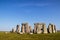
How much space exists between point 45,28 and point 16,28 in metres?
25.6

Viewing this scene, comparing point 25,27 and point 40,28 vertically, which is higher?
Answer: point 25,27

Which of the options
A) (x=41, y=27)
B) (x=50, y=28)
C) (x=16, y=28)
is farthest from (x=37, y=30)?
(x=16, y=28)

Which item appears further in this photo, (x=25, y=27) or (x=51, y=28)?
(x=25, y=27)

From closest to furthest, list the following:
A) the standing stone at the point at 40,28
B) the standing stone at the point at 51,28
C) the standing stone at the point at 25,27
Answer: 1. the standing stone at the point at 40,28
2. the standing stone at the point at 51,28
3. the standing stone at the point at 25,27

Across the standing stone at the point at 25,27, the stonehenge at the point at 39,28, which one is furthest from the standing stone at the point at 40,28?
the standing stone at the point at 25,27

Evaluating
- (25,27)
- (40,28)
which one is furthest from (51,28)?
(25,27)

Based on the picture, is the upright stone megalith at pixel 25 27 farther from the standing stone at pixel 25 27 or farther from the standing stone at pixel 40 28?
the standing stone at pixel 40 28

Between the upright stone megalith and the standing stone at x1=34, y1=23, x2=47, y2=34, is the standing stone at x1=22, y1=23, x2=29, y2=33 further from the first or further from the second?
the standing stone at x1=34, y1=23, x2=47, y2=34

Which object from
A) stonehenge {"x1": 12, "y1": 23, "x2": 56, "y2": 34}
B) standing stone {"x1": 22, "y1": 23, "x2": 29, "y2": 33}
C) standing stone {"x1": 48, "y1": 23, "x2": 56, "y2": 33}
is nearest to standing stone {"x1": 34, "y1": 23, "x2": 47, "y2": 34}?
stonehenge {"x1": 12, "y1": 23, "x2": 56, "y2": 34}

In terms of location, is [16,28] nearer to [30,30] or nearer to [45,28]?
[30,30]

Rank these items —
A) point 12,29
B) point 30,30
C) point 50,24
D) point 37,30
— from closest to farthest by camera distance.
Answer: point 37,30, point 50,24, point 30,30, point 12,29

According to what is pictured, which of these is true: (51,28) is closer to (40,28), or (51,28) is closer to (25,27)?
(40,28)

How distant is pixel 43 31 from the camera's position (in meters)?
80.3

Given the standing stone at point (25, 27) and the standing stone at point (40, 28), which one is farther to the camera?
the standing stone at point (25, 27)
